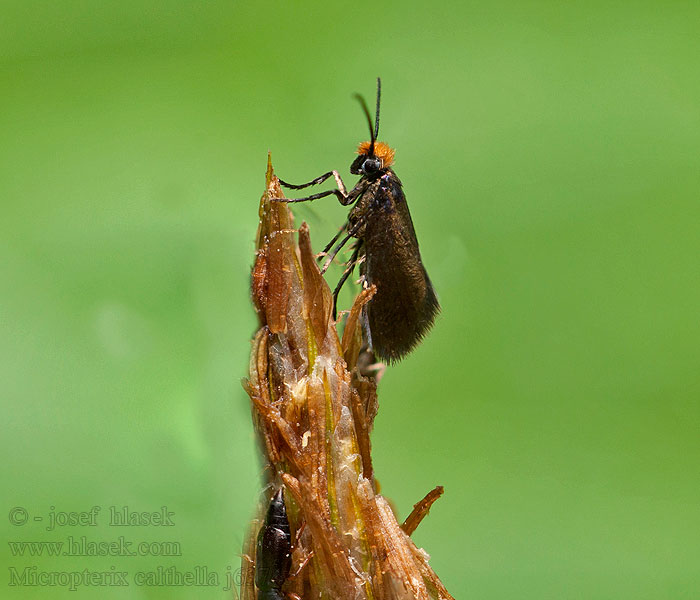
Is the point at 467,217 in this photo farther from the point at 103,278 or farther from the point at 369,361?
the point at 103,278

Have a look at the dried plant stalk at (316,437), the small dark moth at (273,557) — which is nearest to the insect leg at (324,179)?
the dried plant stalk at (316,437)

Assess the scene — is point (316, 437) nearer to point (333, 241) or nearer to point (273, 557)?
point (273, 557)

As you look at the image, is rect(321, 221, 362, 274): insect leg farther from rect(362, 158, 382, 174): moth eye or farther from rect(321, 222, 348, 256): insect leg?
rect(362, 158, 382, 174): moth eye

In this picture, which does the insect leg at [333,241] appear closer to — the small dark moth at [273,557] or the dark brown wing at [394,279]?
the dark brown wing at [394,279]

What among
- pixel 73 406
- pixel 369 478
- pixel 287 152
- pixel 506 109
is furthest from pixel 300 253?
pixel 506 109

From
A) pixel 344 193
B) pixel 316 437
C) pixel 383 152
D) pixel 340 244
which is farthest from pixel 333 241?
pixel 316 437

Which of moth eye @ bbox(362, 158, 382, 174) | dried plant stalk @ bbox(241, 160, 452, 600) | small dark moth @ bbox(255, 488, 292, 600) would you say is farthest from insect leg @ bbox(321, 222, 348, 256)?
small dark moth @ bbox(255, 488, 292, 600)
